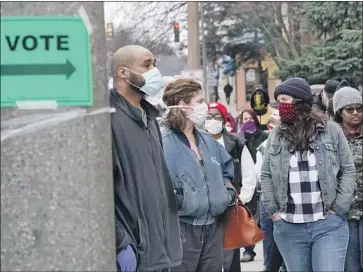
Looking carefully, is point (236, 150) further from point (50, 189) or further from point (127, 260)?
point (50, 189)

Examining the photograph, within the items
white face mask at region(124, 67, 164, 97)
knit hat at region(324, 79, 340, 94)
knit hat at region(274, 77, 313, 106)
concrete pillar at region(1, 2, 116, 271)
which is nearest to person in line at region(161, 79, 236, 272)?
knit hat at region(274, 77, 313, 106)

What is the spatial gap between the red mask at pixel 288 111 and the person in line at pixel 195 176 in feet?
1.79

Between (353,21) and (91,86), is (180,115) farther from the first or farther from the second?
(353,21)

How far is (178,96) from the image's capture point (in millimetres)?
6609

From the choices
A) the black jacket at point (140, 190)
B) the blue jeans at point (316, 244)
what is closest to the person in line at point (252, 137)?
the blue jeans at point (316, 244)

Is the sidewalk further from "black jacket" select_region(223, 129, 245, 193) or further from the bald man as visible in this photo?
the bald man

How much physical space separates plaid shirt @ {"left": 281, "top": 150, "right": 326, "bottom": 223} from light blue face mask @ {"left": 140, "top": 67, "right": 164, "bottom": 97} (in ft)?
6.63

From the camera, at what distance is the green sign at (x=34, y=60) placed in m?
2.38

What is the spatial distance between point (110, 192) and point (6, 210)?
33 cm

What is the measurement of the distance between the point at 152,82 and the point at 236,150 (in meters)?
4.28

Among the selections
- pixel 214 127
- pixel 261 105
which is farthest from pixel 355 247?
pixel 261 105

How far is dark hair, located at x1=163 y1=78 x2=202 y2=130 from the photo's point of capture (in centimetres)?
646

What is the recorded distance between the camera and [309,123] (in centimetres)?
638

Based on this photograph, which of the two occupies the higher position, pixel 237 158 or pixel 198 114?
pixel 198 114
